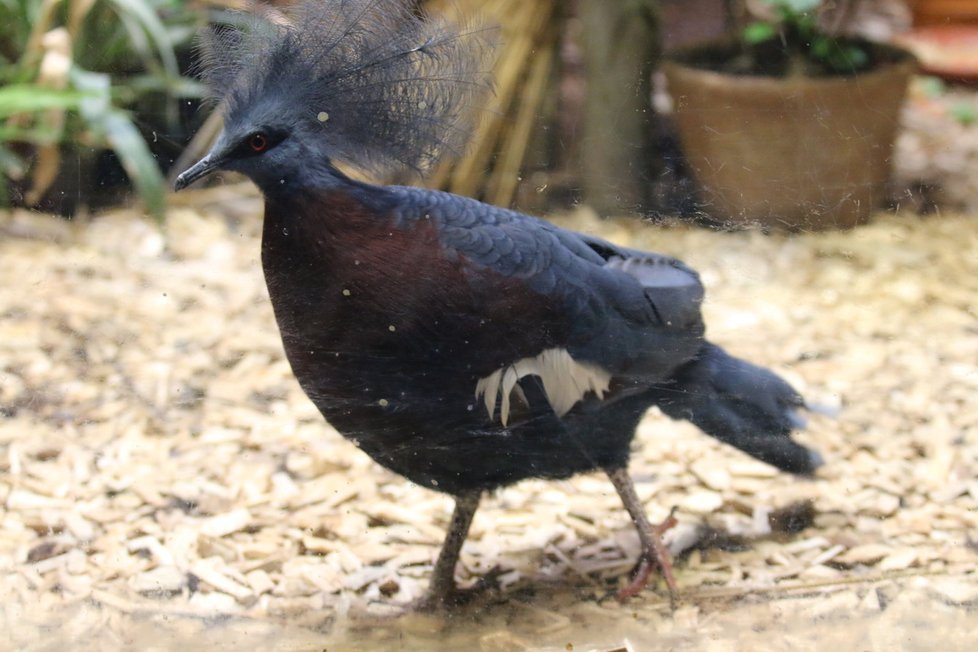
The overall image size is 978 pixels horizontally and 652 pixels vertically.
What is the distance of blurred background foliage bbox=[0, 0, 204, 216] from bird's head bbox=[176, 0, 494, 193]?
0.12 m

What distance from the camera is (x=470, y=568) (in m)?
1.85

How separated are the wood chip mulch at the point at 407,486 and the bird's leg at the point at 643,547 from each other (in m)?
0.03

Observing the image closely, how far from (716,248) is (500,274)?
0.37 metres

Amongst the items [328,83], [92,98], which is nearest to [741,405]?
[328,83]

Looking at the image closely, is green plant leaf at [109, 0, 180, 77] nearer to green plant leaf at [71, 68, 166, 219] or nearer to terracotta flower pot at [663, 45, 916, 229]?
green plant leaf at [71, 68, 166, 219]

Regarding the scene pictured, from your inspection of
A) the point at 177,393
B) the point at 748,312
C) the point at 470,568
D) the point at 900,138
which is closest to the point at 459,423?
the point at 470,568

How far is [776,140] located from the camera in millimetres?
1511

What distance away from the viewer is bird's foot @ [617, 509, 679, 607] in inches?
71.1

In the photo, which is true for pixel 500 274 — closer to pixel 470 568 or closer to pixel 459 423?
pixel 459 423

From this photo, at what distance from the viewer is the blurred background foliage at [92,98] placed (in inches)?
60.1

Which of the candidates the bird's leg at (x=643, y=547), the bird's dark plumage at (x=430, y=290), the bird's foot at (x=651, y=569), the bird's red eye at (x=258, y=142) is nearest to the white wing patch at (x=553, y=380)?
the bird's dark plumage at (x=430, y=290)

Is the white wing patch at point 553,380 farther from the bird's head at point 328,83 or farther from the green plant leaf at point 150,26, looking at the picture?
the green plant leaf at point 150,26

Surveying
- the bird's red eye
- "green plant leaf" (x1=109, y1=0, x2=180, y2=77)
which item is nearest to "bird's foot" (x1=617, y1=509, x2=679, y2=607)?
the bird's red eye

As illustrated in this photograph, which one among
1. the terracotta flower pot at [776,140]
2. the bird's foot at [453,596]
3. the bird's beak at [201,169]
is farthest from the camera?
the bird's foot at [453,596]
